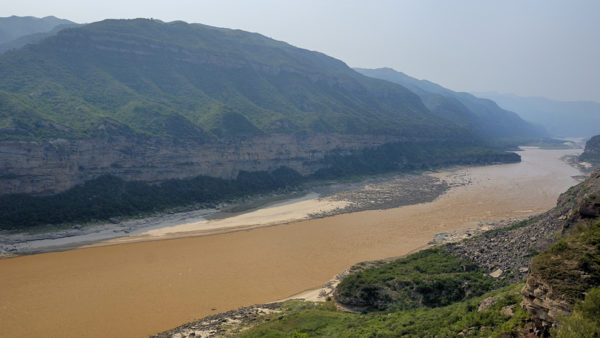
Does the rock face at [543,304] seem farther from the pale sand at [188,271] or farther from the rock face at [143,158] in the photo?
the rock face at [143,158]

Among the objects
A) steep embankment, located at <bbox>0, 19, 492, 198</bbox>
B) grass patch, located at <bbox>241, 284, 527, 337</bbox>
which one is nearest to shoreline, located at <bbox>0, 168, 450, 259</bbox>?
steep embankment, located at <bbox>0, 19, 492, 198</bbox>

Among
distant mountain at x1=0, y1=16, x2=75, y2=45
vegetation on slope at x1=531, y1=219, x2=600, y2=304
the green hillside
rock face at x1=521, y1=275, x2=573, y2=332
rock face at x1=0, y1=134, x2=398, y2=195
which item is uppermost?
distant mountain at x1=0, y1=16, x2=75, y2=45

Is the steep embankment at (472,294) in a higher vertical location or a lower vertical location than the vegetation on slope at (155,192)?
lower

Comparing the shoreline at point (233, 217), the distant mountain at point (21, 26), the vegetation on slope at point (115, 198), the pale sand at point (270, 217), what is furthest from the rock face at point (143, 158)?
the distant mountain at point (21, 26)

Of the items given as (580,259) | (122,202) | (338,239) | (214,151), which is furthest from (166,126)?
(580,259)

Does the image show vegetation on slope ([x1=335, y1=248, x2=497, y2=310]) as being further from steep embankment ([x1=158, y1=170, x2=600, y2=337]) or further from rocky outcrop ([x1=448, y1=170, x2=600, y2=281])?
rocky outcrop ([x1=448, y1=170, x2=600, y2=281])

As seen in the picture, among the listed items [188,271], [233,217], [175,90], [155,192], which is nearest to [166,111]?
[175,90]
